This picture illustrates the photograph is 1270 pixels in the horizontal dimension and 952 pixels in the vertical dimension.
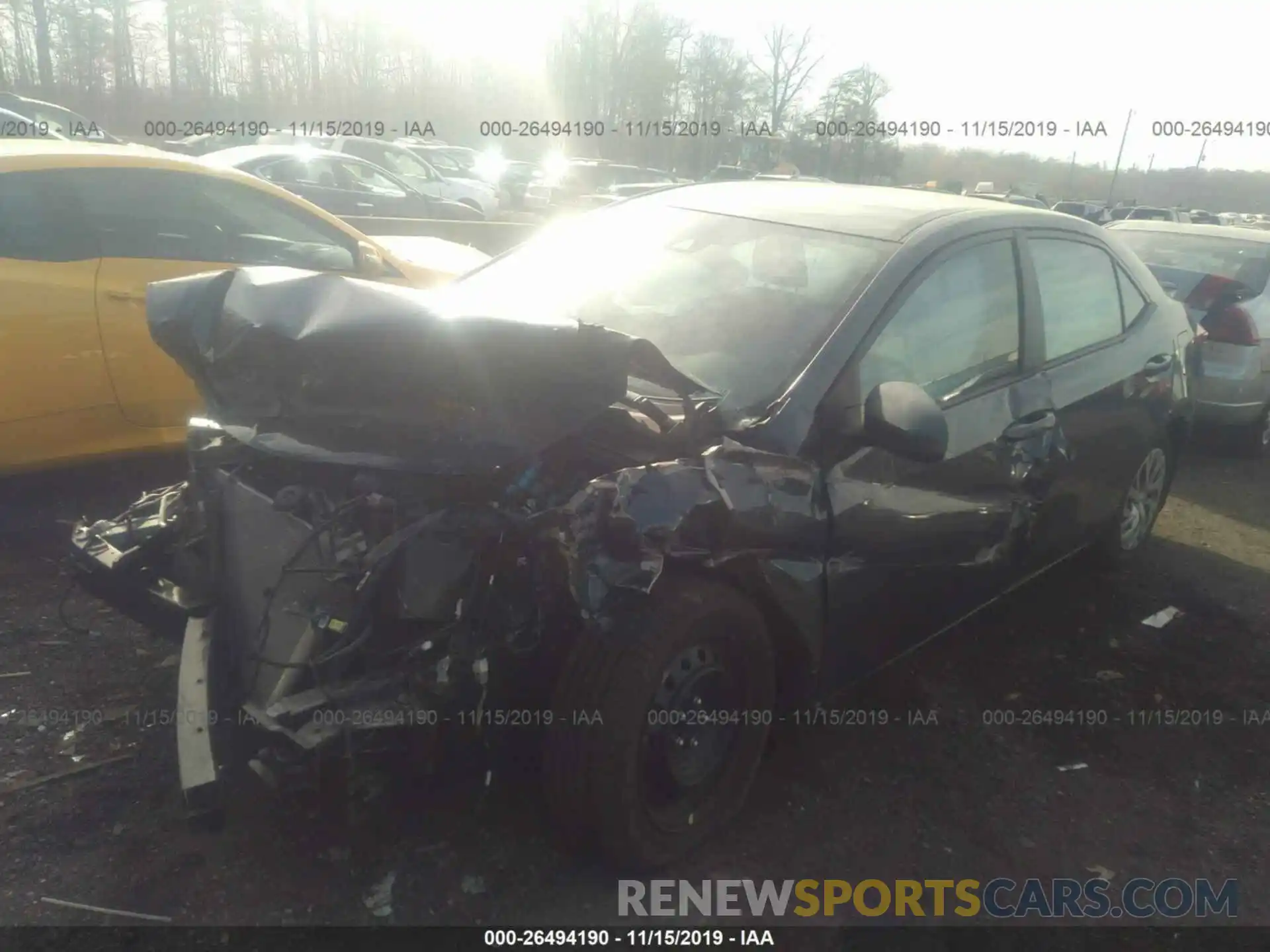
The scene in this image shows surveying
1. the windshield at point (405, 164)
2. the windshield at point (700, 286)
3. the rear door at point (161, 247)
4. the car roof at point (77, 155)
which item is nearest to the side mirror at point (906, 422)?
the windshield at point (700, 286)

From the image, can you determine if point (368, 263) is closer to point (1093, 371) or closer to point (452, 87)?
point (1093, 371)

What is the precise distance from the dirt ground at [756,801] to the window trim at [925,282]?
1189 mm

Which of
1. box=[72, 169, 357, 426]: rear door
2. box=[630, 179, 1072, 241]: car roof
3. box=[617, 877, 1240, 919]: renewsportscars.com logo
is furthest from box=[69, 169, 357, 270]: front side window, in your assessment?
box=[617, 877, 1240, 919]: renewsportscars.com logo

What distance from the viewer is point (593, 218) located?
373 centimetres

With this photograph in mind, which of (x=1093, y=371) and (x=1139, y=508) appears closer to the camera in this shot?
(x=1093, y=371)

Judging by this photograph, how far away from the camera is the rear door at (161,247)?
4.24 meters

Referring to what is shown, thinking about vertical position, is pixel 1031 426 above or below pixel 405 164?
below

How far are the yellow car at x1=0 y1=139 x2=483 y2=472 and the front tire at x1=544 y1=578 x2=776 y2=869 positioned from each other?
2981 millimetres

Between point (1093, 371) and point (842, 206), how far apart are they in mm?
1258

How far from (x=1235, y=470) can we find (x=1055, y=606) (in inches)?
139

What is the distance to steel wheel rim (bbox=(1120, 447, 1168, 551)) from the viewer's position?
4.46 metres

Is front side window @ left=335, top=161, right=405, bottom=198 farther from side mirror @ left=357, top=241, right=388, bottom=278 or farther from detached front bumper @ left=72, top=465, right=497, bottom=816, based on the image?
detached front bumper @ left=72, top=465, right=497, bottom=816

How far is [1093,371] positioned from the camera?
369 cm

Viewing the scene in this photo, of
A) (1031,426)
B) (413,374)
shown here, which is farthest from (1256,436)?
(413,374)
